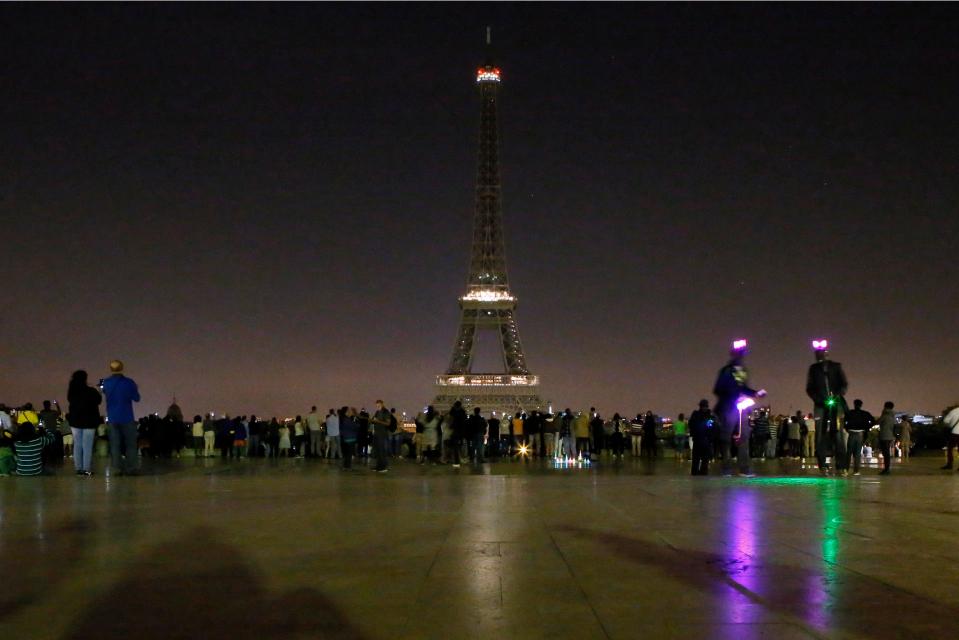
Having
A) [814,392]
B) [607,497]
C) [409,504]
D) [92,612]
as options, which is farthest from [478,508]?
[814,392]

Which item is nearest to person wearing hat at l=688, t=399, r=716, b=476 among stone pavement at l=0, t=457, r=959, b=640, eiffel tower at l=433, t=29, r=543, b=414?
stone pavement at l=0, t=457, r=959, b=640

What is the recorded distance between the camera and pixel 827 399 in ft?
46.5

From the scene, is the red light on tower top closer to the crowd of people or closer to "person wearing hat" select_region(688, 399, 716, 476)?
the crowd of people

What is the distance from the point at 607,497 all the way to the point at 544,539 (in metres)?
3.72

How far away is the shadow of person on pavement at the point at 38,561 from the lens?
5.13 meters

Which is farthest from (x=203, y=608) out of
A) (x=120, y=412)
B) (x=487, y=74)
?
(x=487, y=74)

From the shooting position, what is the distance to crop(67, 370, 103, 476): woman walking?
14391 mm

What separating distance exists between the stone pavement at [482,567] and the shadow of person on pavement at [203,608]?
16mm

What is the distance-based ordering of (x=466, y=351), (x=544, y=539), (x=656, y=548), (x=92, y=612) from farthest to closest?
1. (x=466, y=351)
2. (x=544, y=539)
3. (x=656, y=548)
4. (x=92, y=612)

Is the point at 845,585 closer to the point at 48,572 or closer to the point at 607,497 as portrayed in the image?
the point at 48,572

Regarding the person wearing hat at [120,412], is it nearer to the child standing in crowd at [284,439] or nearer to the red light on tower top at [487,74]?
the child standing in crowd at [284,439]

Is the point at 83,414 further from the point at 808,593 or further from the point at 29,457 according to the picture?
the point at 808,593

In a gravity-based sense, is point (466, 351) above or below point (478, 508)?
above

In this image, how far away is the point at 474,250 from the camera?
111438 mm
